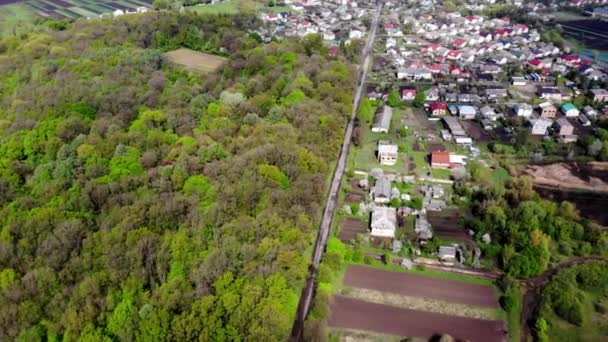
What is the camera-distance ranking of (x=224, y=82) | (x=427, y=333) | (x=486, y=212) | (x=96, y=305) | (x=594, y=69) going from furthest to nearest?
(x=594, y=69) → (x=224, y=82) → (x=486, y=212) → (x=427, y=333) → (x=96, y=305)

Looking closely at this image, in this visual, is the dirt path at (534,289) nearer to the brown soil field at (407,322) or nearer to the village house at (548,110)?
the brown soil field at (407,322)

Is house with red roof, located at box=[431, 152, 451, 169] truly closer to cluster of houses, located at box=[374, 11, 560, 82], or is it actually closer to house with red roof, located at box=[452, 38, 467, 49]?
cluster of houses, located at box=[374, 11, 560, 82]

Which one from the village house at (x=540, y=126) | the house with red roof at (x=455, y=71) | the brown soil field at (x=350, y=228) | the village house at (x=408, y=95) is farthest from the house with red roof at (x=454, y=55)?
the brown soil field at (x=350, y=228)

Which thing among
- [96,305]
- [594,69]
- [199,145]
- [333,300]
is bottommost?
[333,300]

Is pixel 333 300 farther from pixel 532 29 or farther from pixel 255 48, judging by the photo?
pixel 532 29

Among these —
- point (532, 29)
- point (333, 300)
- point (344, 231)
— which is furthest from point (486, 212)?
point (532, 29)
